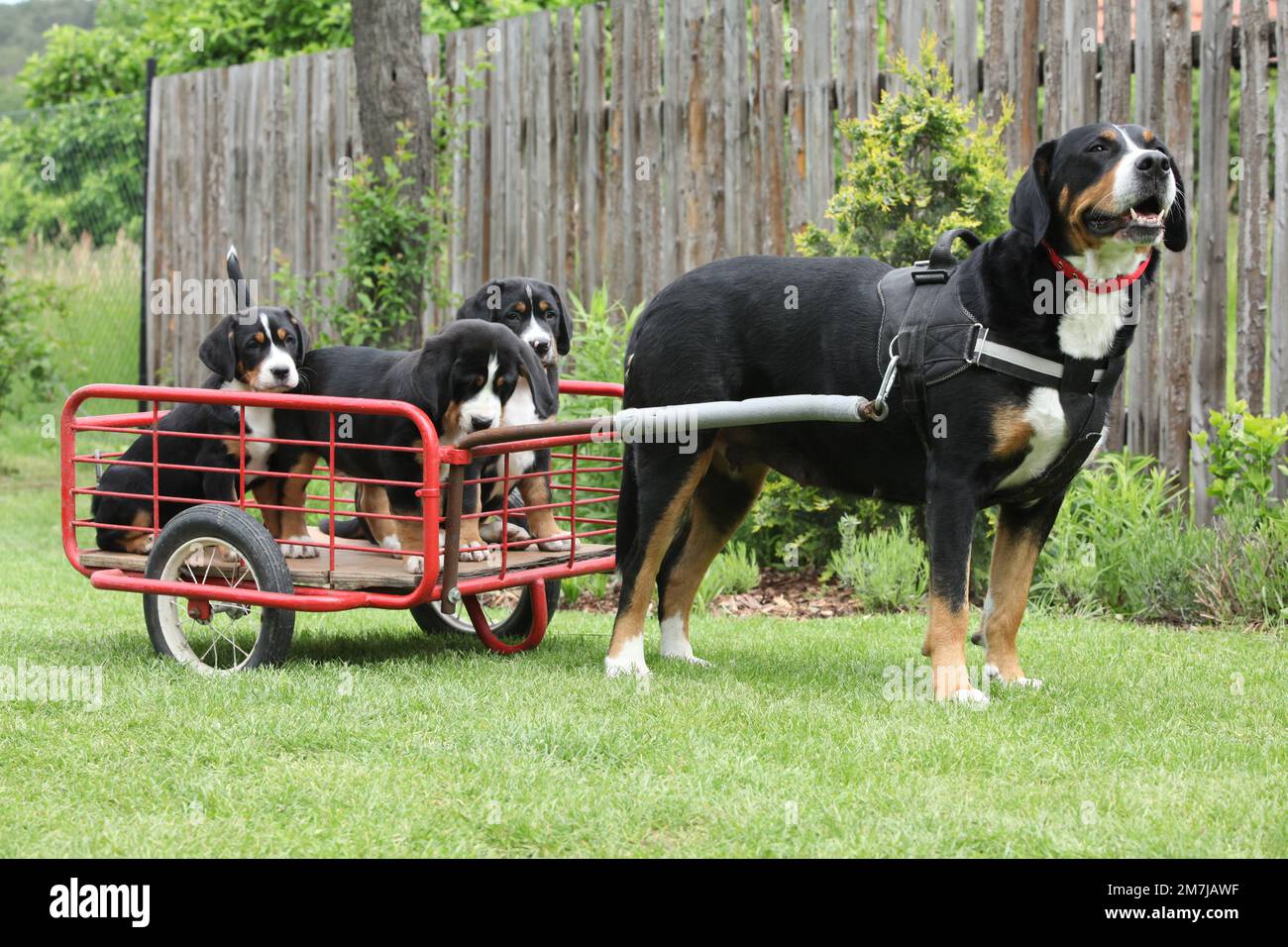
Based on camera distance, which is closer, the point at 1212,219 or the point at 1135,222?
the point at 1135,222

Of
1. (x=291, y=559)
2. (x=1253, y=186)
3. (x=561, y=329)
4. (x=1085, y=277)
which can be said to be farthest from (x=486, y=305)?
(x=1253, y=186)

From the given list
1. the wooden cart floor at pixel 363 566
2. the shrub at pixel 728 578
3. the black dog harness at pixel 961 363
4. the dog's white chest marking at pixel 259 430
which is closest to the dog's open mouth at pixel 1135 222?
the black dog harness at pixel 961 363

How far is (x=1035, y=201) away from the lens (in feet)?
14.4

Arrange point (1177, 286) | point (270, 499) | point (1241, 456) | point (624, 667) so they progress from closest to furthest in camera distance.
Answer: point (624, 667) < point (270, 499) < point (1241, 456) < point (1177, 286)

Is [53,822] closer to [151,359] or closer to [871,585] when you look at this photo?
[871,585]

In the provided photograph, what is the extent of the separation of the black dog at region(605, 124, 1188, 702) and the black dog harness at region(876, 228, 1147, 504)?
2 centimetres

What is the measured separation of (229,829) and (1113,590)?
189 inches

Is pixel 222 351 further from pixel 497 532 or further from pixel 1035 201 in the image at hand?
pixel 1035 201

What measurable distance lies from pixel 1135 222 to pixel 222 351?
3285mm

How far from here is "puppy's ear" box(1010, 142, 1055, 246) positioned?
4375 mm

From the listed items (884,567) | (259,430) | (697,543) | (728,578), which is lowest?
(728,578)

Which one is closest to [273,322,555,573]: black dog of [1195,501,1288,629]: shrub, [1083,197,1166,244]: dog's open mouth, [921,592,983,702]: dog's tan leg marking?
[921,592,983,702]: dog's tan leg marking

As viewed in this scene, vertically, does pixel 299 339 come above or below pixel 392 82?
below
